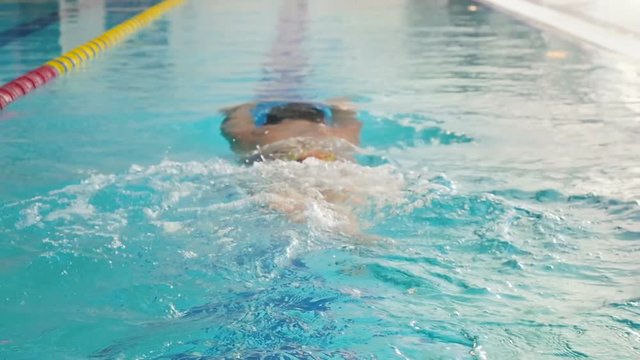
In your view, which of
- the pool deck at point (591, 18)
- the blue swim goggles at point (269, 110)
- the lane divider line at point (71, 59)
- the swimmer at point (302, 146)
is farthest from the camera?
the pool deck at point (591, 18)

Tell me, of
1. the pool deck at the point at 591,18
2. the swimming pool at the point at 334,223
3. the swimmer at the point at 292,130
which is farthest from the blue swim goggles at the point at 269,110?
the pool deck at the point at 591,18

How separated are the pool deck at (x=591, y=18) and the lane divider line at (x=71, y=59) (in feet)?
14.4

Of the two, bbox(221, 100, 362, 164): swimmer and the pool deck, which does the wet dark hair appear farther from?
the pool deck

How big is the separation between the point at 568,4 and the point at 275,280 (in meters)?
9.76

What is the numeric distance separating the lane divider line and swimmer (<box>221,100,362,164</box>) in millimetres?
1539

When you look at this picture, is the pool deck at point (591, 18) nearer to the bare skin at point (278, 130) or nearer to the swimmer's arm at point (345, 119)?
the swimmer's arm at point (345, 119)

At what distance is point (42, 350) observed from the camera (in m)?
2.77

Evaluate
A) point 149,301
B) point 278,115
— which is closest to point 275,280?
point 149,301

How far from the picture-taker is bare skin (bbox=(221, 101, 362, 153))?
5.10 metres

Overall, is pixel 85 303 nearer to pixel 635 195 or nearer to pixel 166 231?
pixel 166 231

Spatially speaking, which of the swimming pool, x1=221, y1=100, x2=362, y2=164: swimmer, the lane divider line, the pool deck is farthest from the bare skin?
the pool deck

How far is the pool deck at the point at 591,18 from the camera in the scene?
8.86 metres

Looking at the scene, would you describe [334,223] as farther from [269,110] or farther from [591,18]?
[591,18]

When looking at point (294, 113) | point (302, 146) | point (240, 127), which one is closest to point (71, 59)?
point (240, 127)
